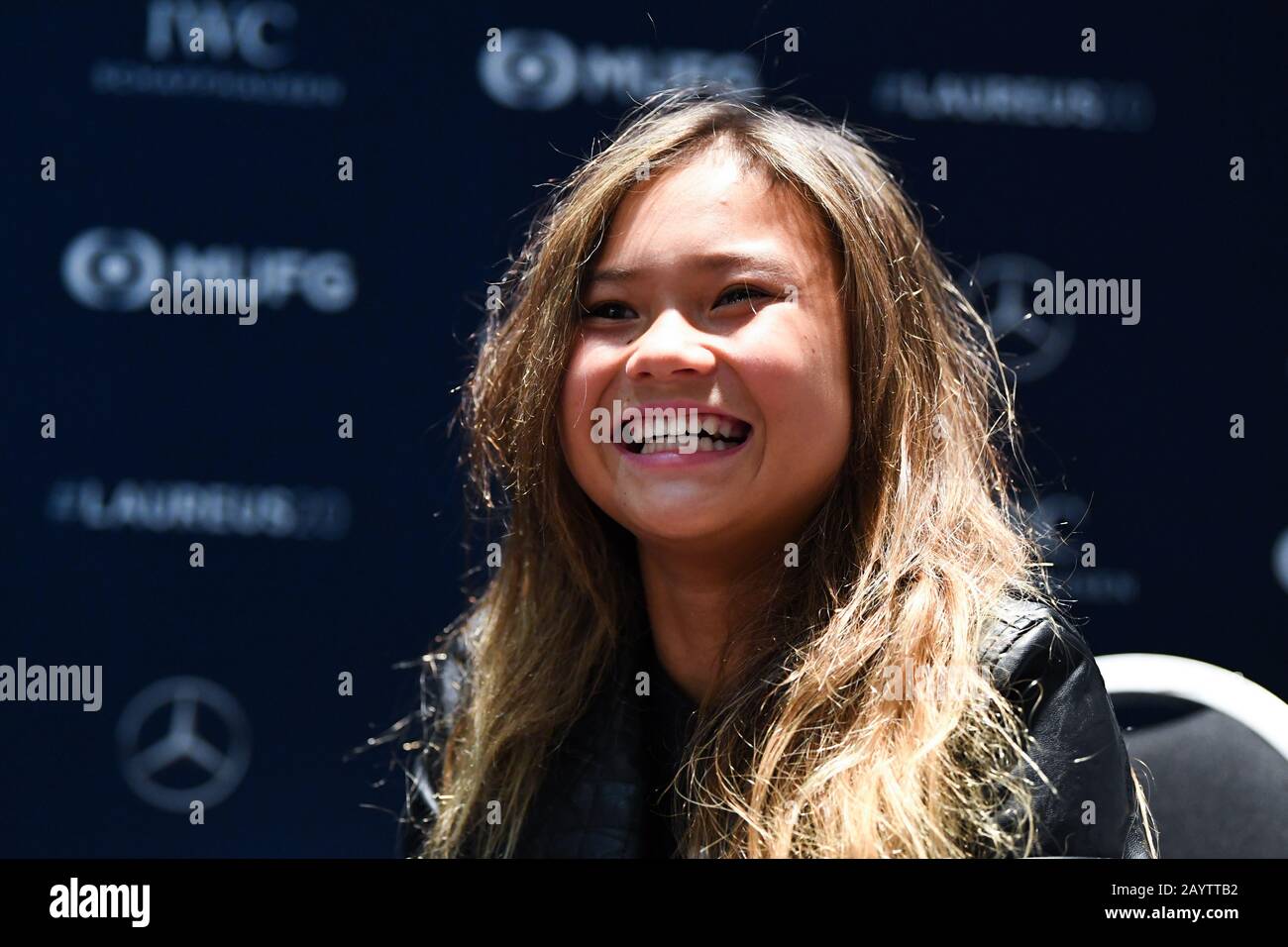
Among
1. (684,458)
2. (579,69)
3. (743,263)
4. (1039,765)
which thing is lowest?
(1039,765)

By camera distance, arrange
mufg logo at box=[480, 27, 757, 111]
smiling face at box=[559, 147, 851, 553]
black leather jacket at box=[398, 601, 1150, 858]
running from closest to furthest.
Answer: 1. black leather jacket at box=[398, 601, 1150, 858]
2. smiling face at box=[559, 147, 851, 553]
3. mufg logo at box=[480, 27, 757, 111]

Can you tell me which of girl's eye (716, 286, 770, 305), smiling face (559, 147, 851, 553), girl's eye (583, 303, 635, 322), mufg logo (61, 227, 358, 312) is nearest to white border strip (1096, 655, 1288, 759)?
smiling face (559, 147, 851, 553)

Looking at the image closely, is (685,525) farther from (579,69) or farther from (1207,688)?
(579,69)

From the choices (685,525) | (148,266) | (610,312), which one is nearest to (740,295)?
(610,312)

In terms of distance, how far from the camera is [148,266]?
2.28m

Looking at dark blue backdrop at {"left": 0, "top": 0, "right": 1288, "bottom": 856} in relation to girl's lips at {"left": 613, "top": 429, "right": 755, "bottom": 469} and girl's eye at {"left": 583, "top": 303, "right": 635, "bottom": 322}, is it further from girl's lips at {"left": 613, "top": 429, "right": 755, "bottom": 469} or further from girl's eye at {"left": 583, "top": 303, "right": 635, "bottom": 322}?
girl's lips at {"left": 613, "top": 429, "right": 755, "bottom": 469}

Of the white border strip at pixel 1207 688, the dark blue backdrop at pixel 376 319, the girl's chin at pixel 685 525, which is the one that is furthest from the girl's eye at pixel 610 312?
the dark blue backdrop at pixel 376 319

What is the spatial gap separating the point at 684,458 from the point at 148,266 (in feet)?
4.57

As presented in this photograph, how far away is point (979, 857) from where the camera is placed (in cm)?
127

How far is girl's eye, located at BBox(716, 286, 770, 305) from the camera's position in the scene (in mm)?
1386

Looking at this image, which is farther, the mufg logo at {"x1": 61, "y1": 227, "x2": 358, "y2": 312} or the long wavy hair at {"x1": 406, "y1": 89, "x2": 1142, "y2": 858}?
the mufg logo at {"x1": 61, "y1": 227, "x2": 358, "y2": 312}

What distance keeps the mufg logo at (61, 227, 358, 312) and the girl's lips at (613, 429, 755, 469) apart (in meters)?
1.20

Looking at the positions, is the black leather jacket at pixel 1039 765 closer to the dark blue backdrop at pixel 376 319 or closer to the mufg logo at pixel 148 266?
the dark blue backdrop at pixel 376 319
